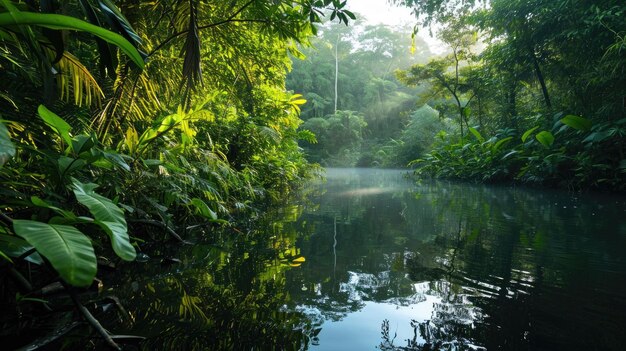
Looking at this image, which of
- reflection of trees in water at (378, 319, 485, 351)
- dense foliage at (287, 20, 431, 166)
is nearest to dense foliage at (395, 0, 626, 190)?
reflection of trees in water at (378, 319, 485, 351)

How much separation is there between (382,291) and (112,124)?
6.74ft

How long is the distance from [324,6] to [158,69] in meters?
1.35

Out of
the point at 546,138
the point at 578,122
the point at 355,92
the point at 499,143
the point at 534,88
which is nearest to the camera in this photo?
the point at 578,122

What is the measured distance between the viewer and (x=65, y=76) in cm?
158

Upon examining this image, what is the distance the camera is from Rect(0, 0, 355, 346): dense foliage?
2.74 feet

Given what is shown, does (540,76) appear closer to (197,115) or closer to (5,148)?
(197,115)

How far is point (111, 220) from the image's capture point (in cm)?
96

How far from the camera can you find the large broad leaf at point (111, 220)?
784 mm

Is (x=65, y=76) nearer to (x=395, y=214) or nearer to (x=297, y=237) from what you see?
(x=297, y=237)

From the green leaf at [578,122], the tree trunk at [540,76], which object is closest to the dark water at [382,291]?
the green leaf at [578,122]

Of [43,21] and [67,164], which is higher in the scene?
[43,21]

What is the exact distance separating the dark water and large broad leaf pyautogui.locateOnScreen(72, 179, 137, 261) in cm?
40

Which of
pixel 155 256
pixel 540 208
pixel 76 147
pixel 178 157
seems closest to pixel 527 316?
pixel 76 147

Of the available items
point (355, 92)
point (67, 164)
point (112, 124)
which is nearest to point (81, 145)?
point (67, 164)
